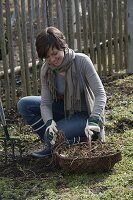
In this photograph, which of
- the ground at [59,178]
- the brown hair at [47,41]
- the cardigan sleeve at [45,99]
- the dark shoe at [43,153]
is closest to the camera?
the ground at [59,178]

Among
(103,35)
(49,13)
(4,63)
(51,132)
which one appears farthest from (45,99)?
(103,35)

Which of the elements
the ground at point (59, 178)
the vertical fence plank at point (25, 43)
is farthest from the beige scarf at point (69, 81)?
the vertical fence plank at point (25, 43)

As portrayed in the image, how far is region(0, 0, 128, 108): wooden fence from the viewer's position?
6379mm

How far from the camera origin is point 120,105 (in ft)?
21.4

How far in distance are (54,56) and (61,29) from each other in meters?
2.98

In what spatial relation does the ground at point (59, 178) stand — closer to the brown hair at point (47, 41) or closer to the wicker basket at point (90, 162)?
the wicker basket at point (90, 162)

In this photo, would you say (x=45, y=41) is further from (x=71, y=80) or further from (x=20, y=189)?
(x=20, y=189)

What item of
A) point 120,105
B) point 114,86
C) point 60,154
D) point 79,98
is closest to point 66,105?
point 79,98

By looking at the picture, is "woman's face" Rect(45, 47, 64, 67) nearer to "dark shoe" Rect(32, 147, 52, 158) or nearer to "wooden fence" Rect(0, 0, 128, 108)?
"dark shoe" Rect(32, 147, 52, 158)

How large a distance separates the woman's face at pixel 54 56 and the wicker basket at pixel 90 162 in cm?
78

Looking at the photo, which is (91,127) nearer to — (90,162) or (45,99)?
(90,162)

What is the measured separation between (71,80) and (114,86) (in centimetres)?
322

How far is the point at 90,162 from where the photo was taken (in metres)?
4.14

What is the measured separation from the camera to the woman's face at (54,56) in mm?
4270
